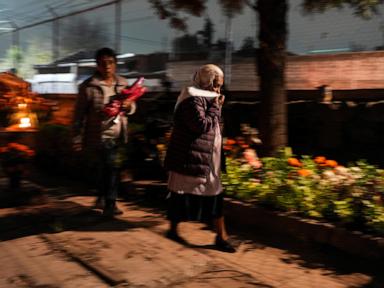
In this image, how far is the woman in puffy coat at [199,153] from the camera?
14.8ft

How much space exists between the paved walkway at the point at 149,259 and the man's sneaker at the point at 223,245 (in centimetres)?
6

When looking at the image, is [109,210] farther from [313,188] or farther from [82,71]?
[82,71]

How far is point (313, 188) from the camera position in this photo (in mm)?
4992

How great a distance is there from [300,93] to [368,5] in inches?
65.0

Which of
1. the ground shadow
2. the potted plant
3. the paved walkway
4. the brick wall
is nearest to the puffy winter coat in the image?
the paved walkway

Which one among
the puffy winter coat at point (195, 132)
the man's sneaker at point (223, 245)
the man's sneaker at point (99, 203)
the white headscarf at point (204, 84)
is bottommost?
the man's sneaker at point (223, 245)

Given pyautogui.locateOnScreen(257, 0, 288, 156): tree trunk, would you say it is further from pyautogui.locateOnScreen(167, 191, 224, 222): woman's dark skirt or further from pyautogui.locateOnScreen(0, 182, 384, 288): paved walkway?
pyautogui.locateOnScreen(167, 191, 224, 222): woman's dark skirt

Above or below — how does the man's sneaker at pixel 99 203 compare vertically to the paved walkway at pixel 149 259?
above

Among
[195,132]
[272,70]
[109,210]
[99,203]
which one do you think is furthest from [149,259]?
[272,70]

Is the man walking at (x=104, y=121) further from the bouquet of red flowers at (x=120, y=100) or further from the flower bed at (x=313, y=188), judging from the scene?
the flower bed at (x=313, y=188)

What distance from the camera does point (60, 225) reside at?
534cm

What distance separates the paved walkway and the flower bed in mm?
317

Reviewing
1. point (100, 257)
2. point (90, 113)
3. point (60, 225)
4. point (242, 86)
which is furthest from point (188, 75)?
point (100, 257)

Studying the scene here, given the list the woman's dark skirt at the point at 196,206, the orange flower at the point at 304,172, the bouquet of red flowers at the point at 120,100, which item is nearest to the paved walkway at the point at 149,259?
the woman's dark skirt at the point at 196,206
